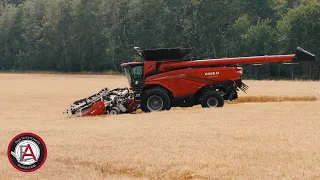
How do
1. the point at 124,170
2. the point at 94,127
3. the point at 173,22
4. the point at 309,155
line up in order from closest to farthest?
the point at 124,170, the point at 309,155, the point at 94,127, the point at 173,22

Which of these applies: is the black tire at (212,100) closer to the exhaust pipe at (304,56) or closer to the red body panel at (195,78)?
the red body panel at (195,78)

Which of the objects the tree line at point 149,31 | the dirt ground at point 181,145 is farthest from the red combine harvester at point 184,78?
the tree line at point 149,31

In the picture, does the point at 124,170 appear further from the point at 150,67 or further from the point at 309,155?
the point at 150,67

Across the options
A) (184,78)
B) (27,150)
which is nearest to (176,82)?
(184,78)

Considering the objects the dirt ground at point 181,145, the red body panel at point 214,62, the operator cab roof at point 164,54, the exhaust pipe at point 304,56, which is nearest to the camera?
the dirt ground at point 181,145

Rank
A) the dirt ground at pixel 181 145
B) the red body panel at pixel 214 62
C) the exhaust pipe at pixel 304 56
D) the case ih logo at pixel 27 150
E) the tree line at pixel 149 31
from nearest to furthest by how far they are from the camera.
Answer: the case ih logo at pixel 27 150 → the dirt ground at pixel 181 145 → the exhaust pipe at pixel 304 56 → the red body panel at pixel 214 62 → the tree line at pixel 149 31

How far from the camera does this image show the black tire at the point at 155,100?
86.7 feet

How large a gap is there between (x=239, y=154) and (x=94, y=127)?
27.7 ft

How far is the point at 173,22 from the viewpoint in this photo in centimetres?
8856

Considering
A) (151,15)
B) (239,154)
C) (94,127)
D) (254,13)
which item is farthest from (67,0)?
(239,154)

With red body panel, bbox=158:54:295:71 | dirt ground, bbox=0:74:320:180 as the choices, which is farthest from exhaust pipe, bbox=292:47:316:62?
dirt ground, bbox=0:74:320:180

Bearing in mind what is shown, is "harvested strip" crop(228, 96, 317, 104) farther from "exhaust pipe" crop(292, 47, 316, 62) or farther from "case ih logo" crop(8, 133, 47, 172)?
"case ih logo" crop(8, 133, 47, 172)

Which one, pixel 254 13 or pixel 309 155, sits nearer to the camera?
pixel 309 155

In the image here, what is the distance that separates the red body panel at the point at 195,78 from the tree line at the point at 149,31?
151 feet
